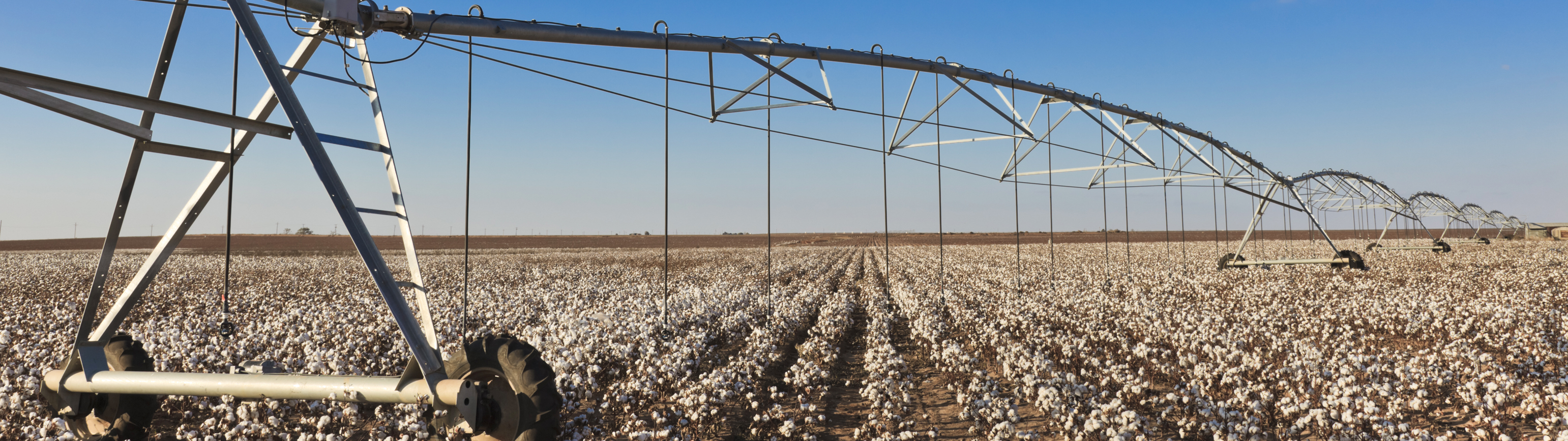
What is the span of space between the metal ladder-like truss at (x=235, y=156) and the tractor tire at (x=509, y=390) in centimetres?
21

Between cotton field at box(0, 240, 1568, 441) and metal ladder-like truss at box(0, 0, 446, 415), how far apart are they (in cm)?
117

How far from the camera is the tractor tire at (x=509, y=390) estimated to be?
4.47 m

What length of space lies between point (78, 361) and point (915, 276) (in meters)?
25.2

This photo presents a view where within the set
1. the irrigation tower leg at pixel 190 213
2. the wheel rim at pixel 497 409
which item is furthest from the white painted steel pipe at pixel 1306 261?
the irrigation tower leg at pixel 190 213

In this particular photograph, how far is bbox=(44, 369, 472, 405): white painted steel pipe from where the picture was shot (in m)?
4.45

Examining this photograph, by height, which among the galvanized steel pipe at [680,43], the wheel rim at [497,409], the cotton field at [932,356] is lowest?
the cotton field at [932,356]

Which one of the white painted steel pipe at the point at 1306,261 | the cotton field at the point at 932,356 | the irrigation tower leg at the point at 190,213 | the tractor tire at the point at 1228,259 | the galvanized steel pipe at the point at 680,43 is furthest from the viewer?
the tractor tire at the point at 1228,259

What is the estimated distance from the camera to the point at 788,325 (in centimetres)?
1345

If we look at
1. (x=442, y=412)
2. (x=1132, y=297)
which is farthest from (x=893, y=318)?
(x=442, y=412)

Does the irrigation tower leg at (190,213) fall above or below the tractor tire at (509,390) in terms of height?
above

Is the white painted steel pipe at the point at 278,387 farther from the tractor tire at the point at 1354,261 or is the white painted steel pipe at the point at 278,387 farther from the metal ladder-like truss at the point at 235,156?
the tractor tire at the point at 1354,261

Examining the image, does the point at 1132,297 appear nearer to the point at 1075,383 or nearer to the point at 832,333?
the point at 832,333

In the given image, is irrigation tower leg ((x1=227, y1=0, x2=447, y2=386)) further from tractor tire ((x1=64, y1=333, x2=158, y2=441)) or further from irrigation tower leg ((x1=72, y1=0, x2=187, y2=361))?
tractor tire ((x1=64, y1=333, x2=158, y2=441))

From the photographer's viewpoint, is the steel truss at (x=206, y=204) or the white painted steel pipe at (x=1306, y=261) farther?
the white painted steel pipe at (x=1306, y=261)
